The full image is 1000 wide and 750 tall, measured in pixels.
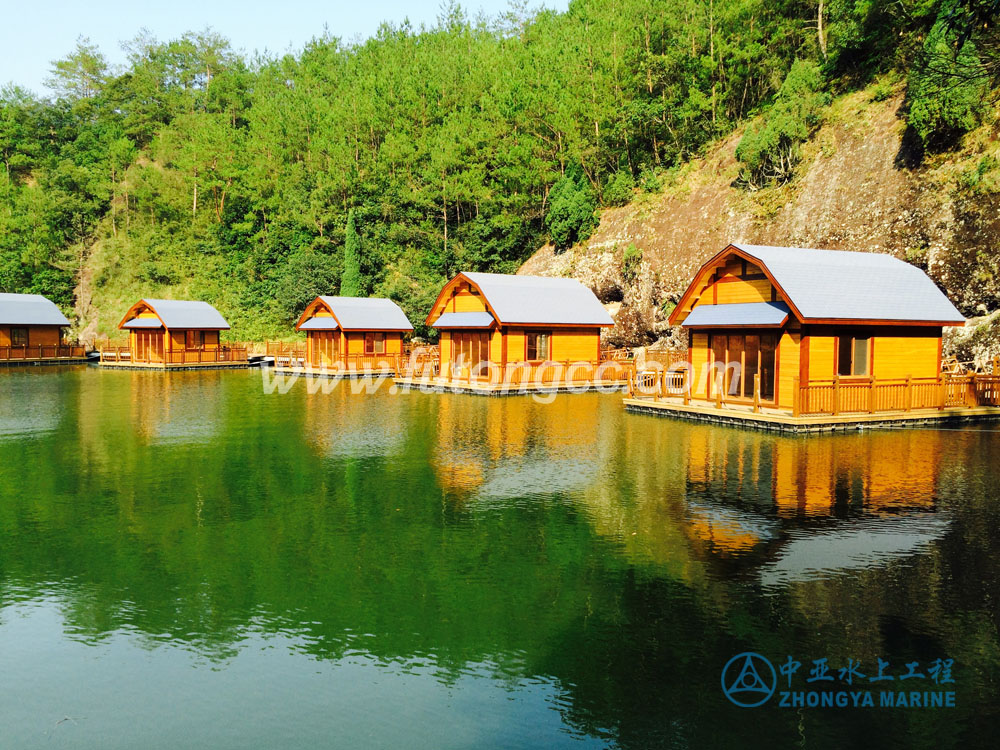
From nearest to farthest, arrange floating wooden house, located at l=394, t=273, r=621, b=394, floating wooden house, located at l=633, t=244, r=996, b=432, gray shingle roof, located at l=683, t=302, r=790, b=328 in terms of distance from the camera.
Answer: floating wooden house, located at l=633, t=244, r=996, b=432 < gray shingle roof, located at l=683, t=302, r=790, b=328 < floating wooden house, located at l=394, t=273, r=621, b=394

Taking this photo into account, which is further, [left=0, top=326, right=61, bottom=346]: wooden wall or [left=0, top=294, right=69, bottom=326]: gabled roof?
[left=0, top=326, right=61, bottom=346]: wooden wall

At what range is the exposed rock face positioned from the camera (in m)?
36.2

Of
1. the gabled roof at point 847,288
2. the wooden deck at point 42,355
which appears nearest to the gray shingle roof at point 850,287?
the gabled roof at point 847,288

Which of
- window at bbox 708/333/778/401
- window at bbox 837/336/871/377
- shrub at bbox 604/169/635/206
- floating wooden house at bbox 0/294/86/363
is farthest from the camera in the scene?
floating wooden house at bbox 0/294/86/363

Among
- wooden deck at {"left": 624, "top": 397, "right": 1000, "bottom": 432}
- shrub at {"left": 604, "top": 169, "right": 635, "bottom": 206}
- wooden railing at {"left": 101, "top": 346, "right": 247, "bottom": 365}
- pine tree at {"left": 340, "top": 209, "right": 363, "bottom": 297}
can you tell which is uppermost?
shrub at {"left": 604, "top": 169, "right": 635, "bottom": 206}

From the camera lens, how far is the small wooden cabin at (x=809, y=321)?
2577cm

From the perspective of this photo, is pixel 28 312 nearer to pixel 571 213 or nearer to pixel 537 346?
pixel 571 213

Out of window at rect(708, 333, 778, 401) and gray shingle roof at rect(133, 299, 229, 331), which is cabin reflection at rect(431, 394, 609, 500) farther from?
gray shingle roof at rect(133, 299, 229, 331)

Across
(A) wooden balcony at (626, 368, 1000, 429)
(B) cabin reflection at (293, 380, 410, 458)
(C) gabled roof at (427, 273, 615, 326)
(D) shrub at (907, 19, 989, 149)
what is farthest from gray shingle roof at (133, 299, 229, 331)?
(D) shrub at (907, 19, 989, 149)

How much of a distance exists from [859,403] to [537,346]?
705 inches

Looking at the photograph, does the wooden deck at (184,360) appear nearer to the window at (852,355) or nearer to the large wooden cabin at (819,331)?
the large wooden cabin at (819,331)

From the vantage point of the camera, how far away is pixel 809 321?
24594 mm

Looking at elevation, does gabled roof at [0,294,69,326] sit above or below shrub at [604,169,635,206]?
below

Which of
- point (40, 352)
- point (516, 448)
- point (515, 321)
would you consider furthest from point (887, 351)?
point (40, 352)
